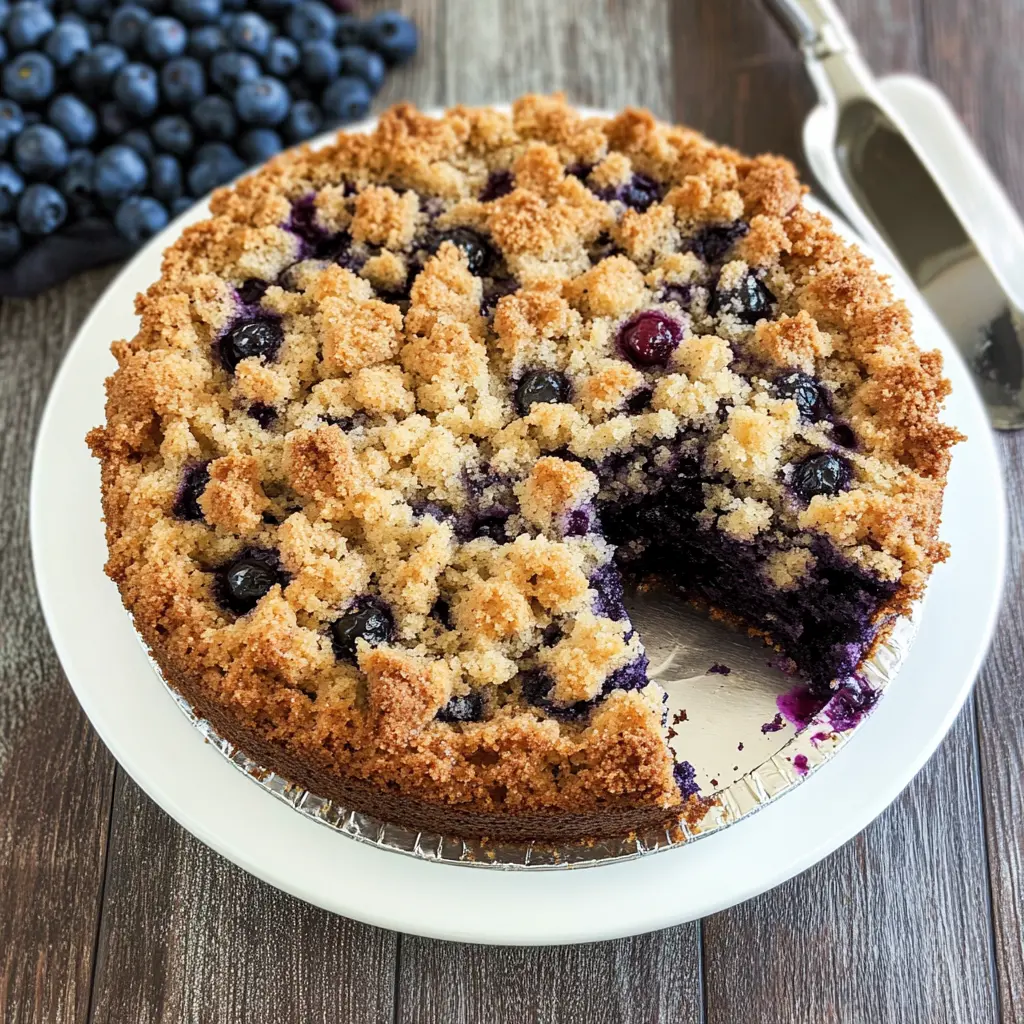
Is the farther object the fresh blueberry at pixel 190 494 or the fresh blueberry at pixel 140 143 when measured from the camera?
the fresh blueberry at pixel 140 143

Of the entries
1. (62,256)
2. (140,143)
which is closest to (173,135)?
(140,143)

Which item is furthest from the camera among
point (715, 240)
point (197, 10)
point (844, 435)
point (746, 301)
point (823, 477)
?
point (197, 10)

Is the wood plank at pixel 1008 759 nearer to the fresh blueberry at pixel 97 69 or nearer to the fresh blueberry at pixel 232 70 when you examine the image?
the fresh blueberry at pixel 232 70

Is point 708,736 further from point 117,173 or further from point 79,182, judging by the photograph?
point 79,182

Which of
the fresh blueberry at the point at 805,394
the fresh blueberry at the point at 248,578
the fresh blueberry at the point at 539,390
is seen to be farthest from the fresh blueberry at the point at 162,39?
the fresh blueberry at the point at 805,394

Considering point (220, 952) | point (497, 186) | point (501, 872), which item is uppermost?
point (497, 186)

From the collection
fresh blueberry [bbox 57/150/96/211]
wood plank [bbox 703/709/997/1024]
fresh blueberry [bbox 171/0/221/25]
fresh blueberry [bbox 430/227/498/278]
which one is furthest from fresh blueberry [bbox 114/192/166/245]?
wood plank [bbox 703/709/997/1024]

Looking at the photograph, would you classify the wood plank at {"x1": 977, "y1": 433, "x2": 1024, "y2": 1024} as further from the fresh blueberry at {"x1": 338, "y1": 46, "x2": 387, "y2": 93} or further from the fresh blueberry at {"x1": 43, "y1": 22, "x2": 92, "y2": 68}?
the fresh blueberry at {"x1": 43, "y1": 22, "x2": 92, "y2": 68}

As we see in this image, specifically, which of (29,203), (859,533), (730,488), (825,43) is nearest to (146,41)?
(29,203)
